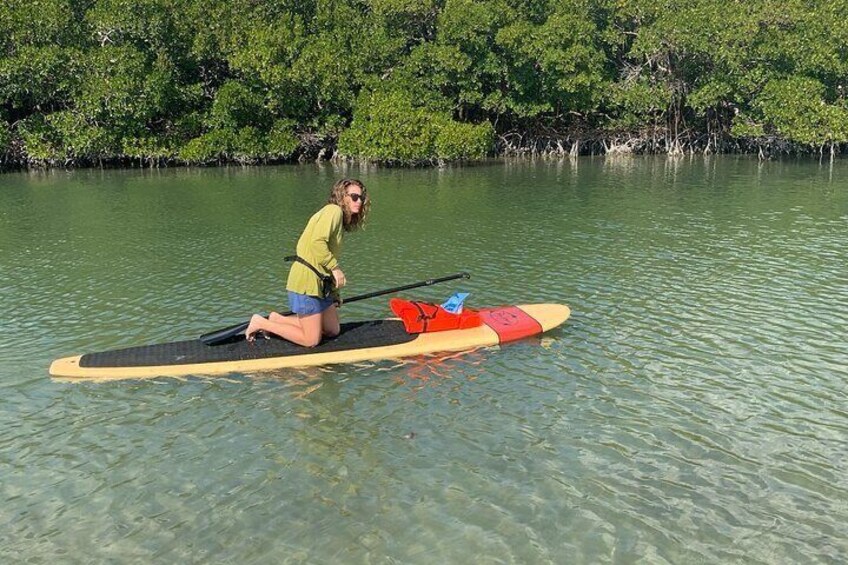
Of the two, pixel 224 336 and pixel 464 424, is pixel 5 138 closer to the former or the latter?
pixel 224 336

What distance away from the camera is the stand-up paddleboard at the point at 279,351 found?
27.9ft

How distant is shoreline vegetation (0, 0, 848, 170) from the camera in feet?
120

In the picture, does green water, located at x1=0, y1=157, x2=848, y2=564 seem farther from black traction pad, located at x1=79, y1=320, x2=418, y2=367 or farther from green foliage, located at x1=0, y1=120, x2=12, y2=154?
green foliage, located at x1=0, y1=120, x2=12, y2=154

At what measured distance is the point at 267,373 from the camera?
8.70m

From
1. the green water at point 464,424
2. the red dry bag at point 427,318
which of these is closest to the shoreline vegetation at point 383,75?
the green water at point 464,424

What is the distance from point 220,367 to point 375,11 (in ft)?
119

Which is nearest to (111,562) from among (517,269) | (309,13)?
(517,269)

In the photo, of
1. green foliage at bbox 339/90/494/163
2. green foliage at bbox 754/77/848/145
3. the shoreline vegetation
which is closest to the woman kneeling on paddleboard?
green foliage at bbox 339/90/494/163

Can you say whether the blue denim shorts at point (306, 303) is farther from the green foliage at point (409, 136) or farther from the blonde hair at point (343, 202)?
the green foliage at point (409, 136)

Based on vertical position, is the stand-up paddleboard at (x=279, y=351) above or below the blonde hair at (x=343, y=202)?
below

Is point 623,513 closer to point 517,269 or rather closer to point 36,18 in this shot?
point 517,269

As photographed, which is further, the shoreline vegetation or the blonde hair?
the shoreline vegetation

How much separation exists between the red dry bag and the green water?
621 millimetres

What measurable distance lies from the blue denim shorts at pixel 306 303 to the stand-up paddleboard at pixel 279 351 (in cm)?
51
